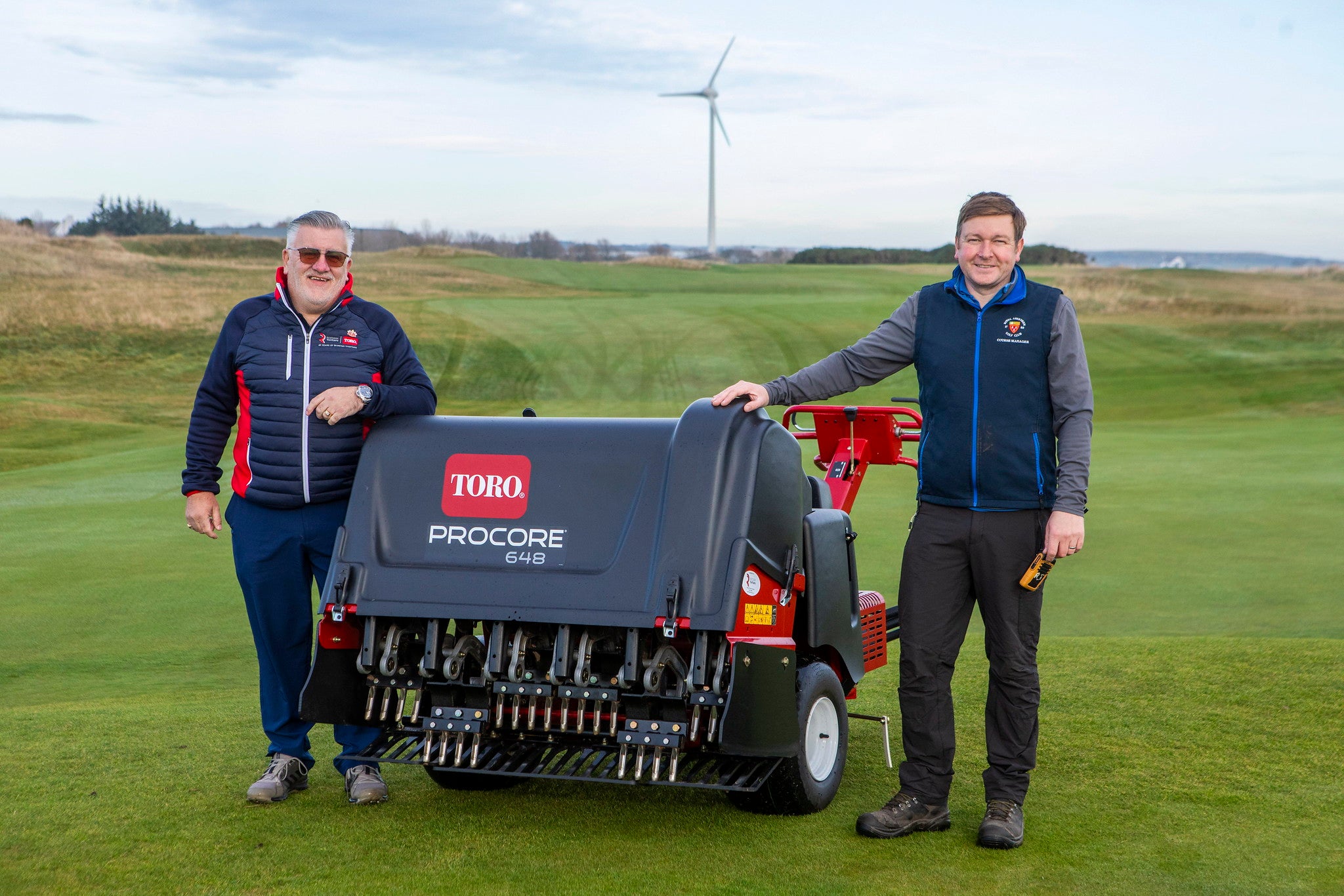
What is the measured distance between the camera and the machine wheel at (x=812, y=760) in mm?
3795

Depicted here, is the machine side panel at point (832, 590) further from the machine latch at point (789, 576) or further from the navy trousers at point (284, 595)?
the navy trousers at point (284, 595)

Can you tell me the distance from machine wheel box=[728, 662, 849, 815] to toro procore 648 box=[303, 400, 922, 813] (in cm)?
1

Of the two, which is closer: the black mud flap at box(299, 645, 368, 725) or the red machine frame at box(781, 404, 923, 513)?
the black mud flap at box(299, 645, 368, 725)

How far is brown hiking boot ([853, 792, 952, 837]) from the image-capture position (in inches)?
147

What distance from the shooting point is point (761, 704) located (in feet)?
11.5

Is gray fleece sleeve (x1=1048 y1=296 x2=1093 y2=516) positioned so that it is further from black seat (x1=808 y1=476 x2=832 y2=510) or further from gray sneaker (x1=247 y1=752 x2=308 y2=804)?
gray sneaker (x1=247 y1=752 x2=308 y2=804)

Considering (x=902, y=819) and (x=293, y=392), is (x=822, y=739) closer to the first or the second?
(x=902, y=819)

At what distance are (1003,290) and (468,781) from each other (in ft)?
7.78

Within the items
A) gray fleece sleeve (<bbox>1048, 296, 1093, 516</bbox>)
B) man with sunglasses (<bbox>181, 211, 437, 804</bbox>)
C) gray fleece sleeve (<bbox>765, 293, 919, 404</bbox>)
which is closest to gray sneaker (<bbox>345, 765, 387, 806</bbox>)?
man with sunglasses (<bbox>181, 211, 437, 804</bbox>)

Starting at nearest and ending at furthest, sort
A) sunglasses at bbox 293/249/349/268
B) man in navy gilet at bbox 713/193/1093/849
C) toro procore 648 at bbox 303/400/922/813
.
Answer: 1. toro procore 648 at bbox 303/400/922/813
2. man in navy gilet at bbox 713/193/1093/849
3. sunglasses at bbox 293/249/349/268

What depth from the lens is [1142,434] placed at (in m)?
17.3

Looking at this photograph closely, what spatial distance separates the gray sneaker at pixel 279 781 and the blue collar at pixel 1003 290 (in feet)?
8.74

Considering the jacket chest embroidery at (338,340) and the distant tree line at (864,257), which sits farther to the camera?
the distant tree line at (864,257)

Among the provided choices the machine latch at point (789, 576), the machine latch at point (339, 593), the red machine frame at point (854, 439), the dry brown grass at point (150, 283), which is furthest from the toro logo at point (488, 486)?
the dry brown grass at point (150, 283)
